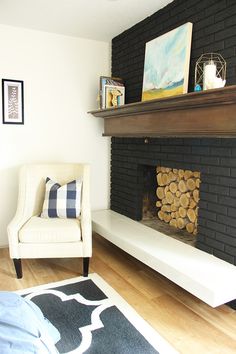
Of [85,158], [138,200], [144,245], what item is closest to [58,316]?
[144,245]

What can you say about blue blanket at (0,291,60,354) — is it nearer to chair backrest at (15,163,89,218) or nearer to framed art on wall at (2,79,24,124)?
chair backrest at (15,163,89,218)

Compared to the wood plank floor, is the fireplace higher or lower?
higher

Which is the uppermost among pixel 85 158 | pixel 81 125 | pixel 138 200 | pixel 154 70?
pixel 154 70

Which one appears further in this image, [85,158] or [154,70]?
[85,158]

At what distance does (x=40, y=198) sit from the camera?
2.86m

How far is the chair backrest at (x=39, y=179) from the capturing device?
274cm

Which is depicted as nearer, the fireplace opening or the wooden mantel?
the wooden mantel

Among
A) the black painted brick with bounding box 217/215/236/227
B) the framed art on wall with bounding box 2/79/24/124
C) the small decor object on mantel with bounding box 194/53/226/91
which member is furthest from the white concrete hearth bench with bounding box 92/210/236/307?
the framed art on wall with bounding box 2/79/24/124

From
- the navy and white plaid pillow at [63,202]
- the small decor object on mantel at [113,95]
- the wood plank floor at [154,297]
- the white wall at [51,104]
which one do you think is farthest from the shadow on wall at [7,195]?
the small decor object on mantel at [113,95]

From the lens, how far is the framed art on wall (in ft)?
9.72

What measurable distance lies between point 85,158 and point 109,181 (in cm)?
42

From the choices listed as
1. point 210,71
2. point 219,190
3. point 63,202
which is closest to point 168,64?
point 210,71

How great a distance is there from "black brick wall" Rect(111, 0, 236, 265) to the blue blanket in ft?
4.34

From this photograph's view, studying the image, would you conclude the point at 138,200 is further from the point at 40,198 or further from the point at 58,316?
the point at 58,316
